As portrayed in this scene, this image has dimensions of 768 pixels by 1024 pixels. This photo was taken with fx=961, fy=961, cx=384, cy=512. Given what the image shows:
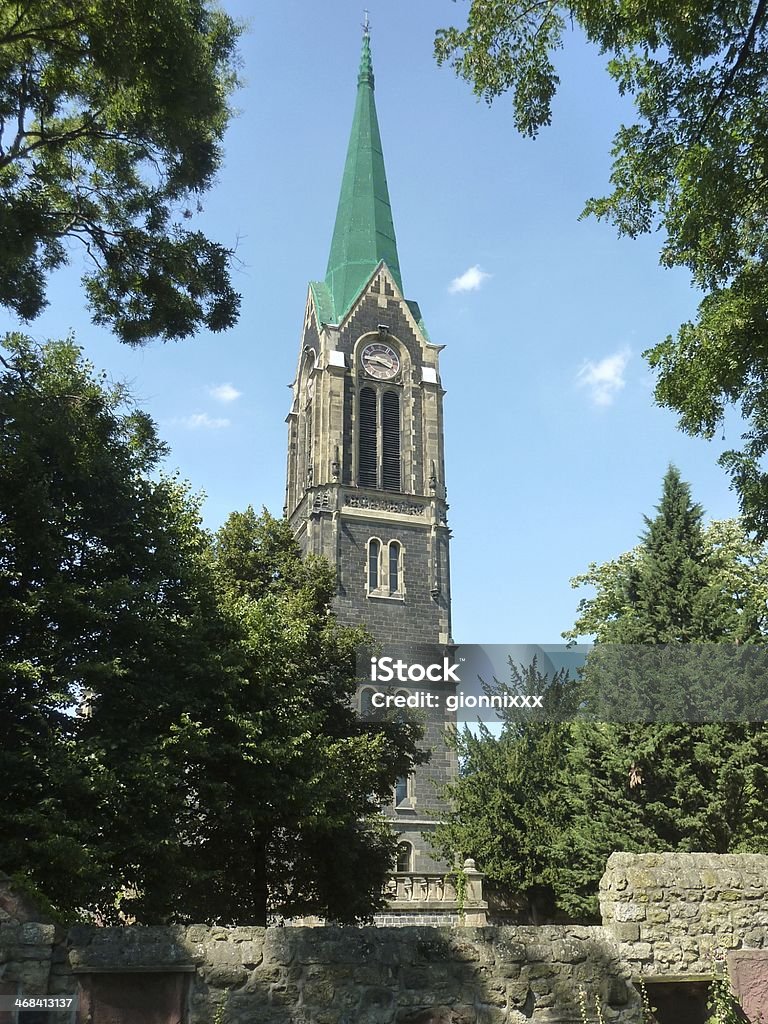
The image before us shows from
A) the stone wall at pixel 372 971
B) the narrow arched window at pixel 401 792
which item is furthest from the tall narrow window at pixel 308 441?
the stone wall at pixel 372 971

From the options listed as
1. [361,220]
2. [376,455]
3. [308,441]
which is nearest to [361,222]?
[361,220]

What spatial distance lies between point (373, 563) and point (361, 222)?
68.4ft

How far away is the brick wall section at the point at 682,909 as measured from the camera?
7098 millimetres

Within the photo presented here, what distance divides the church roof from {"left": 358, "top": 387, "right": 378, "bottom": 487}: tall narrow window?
4820 millimetres

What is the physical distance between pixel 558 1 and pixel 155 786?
408 inches

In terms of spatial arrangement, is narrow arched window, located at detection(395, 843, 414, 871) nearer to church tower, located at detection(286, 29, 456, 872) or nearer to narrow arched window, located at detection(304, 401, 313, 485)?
church tower, located at detection(286, 29, 456, 872)

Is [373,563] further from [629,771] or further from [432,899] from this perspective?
[629,771]

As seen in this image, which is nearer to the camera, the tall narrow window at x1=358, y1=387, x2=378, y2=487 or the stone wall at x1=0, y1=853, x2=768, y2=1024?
the stone wall at x1=0, y1=853, x2=768, y2=1024

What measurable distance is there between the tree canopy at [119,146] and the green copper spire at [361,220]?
36.8m

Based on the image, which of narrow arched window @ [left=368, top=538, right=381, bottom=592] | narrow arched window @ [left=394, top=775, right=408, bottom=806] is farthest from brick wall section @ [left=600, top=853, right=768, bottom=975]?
narrow arched window @ [left=368, top=538, right=381, bottom=592]

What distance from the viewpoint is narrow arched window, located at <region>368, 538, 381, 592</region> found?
4272 centimetres

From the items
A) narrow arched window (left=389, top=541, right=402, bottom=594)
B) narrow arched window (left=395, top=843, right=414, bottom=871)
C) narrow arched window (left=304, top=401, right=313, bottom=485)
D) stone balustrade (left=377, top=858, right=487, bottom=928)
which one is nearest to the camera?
stone balustrade (left=377, top=858, right=487, bottom=928)

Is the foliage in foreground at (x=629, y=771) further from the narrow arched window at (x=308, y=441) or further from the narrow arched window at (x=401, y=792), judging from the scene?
the narrow arched window at (x=308, y=441)

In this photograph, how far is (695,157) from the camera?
30.9ft
